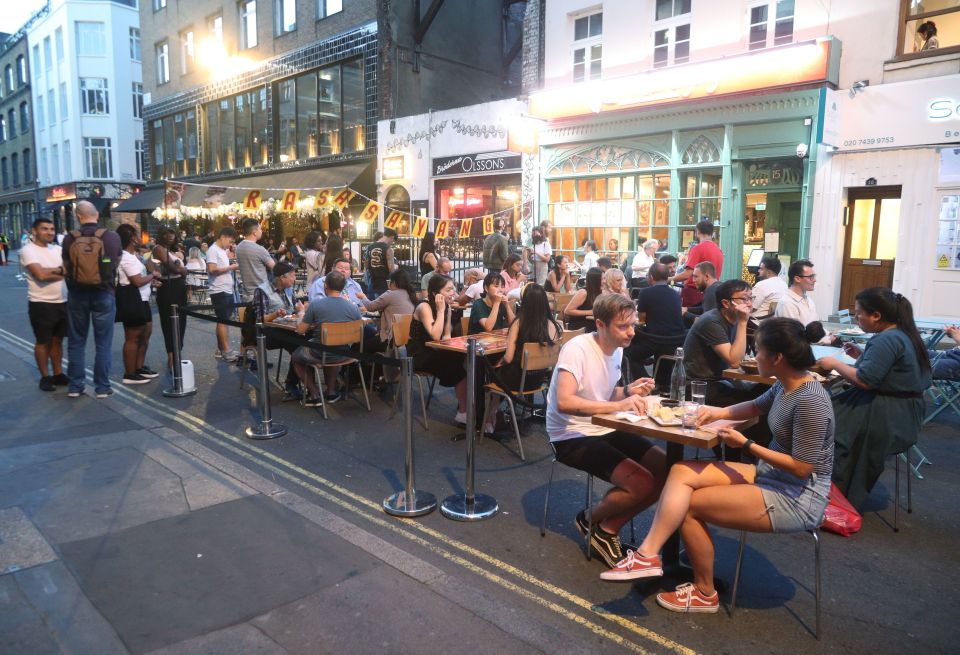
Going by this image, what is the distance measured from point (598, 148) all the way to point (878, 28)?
5.39 m

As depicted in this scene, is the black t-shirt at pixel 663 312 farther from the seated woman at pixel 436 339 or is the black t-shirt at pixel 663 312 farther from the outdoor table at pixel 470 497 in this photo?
the outdoor table at pixel 470 497

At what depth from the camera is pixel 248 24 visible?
78.8 feet

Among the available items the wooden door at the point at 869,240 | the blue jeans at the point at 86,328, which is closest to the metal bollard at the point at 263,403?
the blue jeans at the point at 86,328

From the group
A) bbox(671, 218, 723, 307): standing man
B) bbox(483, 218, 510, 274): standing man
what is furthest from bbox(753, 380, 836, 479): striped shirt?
bbox(483, 218, 510, 274): standing man

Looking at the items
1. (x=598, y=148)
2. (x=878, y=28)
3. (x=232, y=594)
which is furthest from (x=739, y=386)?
(x=598, y=148)

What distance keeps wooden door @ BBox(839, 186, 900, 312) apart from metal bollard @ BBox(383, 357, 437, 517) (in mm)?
9581

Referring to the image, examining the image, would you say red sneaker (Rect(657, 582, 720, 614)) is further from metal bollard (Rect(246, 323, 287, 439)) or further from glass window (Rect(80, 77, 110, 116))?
glass window (Rect(80, 77, 110, 116))

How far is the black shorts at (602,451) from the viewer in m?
3.76

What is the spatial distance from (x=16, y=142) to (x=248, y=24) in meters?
35.0

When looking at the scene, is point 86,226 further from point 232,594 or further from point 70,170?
point 70,170

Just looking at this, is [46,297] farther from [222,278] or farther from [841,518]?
[841,518]

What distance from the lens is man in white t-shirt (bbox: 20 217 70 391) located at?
739cm

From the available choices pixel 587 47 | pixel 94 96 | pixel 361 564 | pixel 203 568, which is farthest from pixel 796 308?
pixel 94 96

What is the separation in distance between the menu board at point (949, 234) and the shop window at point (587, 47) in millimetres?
7235
